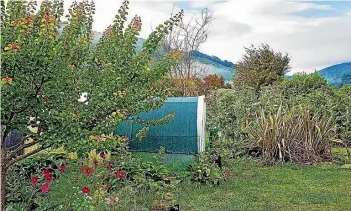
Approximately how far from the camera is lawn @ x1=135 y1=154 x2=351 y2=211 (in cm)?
583

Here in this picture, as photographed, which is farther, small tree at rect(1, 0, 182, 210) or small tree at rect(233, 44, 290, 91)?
small tree at rect(233, 44, 290, 91)

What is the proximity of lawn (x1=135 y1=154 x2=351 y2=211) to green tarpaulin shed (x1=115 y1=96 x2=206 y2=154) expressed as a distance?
69 cm

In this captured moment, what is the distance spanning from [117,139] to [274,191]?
321 cm

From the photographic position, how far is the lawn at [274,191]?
5.83 m

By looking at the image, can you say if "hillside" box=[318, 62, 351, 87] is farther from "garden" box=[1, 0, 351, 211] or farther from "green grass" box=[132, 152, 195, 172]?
"green grass" box=[132, 152, 195, 172]

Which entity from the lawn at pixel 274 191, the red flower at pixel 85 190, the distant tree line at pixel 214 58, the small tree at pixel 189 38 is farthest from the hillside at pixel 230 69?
the red flower at pixel 85 190

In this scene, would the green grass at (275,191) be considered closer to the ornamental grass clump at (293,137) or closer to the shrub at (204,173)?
the shrub at (204,173)

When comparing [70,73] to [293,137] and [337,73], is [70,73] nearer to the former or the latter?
[293,137]

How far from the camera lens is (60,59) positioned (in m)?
3.72

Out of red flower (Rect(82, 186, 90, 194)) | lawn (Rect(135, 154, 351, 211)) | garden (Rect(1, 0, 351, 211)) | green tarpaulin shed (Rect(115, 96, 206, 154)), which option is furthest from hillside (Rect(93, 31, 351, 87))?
red flower (Rect(82, 186, 90, 194))

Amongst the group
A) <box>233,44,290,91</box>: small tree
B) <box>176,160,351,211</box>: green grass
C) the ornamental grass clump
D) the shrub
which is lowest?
<box>176,160,351,211</box>: green grass

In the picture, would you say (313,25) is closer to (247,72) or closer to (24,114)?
(24,114)

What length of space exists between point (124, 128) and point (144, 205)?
8.22 ft

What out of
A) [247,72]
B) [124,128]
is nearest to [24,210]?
[124,128]
